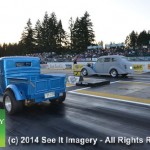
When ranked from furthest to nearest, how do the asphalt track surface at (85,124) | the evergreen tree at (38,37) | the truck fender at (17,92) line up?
the evergreen tree at (38,37)
the truck fender at (17,92)
the asphalt track surface at (85,124)

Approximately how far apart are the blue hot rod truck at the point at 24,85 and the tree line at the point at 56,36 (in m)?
61.5

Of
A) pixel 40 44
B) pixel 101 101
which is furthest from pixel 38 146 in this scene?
pixel 40 44

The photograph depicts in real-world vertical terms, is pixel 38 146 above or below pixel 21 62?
below

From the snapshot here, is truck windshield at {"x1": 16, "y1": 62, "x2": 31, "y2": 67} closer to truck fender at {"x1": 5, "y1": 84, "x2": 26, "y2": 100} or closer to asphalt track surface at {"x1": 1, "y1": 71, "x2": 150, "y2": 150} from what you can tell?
truck fender at {"x1": 5, "y1": 84, "x2": 26, "y2": 100}

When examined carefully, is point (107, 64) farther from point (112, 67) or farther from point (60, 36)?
point (60, 36)

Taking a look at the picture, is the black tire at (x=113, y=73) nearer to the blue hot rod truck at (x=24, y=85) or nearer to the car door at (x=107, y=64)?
the car door at (x=107, y=64)

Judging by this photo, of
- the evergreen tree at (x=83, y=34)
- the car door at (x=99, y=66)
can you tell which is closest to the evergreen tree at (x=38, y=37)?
the evergreen tree at (x=83, y=34)

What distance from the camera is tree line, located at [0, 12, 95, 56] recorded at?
72000 millimetres

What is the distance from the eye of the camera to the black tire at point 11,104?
8.23 m

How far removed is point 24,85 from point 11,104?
32.7 inches

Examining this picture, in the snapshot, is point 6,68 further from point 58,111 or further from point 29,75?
point 58,111

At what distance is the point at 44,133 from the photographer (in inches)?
256

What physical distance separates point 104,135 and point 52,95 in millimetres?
3188

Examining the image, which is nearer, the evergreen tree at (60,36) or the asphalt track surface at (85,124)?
the asphalt track surface at (85,124)
